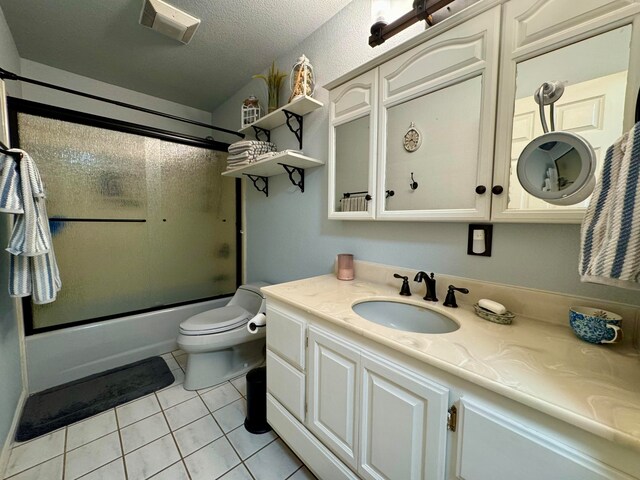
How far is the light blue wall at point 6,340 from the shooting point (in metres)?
1.16

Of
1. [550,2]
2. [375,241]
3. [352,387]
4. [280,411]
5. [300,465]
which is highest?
[550,2]

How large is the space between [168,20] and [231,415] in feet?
7.61

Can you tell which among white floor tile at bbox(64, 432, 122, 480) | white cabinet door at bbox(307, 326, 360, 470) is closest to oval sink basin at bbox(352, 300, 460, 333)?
white cabinet door at bbox(307, 326, 360, 470)

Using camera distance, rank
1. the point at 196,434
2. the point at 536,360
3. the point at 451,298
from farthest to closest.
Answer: the point at 196,434 → the point at 451,298 → the point at 536,360

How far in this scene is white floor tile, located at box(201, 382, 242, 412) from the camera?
1515mm

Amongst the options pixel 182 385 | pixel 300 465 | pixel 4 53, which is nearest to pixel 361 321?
pixel 300 465

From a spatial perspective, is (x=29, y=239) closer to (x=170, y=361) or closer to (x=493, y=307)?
(x=170, y=361)

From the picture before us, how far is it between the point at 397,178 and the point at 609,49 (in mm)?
693

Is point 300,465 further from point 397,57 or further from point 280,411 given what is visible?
point 397,57

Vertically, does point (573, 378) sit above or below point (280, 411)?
above

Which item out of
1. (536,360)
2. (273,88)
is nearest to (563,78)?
(536,360)

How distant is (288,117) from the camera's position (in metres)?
1.63

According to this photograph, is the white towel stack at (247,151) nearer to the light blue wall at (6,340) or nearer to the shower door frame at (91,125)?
the shower door frame at (91,125)

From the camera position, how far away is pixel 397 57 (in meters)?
1.08
